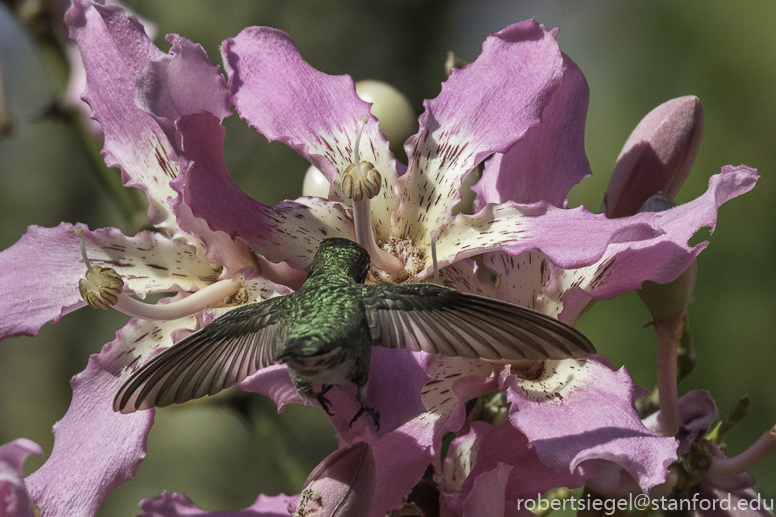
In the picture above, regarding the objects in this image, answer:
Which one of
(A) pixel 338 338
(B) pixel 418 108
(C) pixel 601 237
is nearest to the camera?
(A) pixel 338 338

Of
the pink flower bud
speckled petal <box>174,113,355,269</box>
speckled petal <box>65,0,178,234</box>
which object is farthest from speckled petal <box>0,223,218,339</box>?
the pink flower bud

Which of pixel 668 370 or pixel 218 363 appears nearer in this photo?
pixel 218 363

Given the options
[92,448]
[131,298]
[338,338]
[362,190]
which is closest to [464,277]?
[362,190]

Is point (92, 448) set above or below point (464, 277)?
below

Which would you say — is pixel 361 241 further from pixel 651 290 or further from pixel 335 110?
pixel 651 290

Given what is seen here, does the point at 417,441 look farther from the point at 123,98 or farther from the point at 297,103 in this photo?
the point at 123,98

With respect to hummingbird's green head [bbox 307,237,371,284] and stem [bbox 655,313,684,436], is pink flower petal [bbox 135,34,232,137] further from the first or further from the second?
stem [bbox 655,313,684,436]
